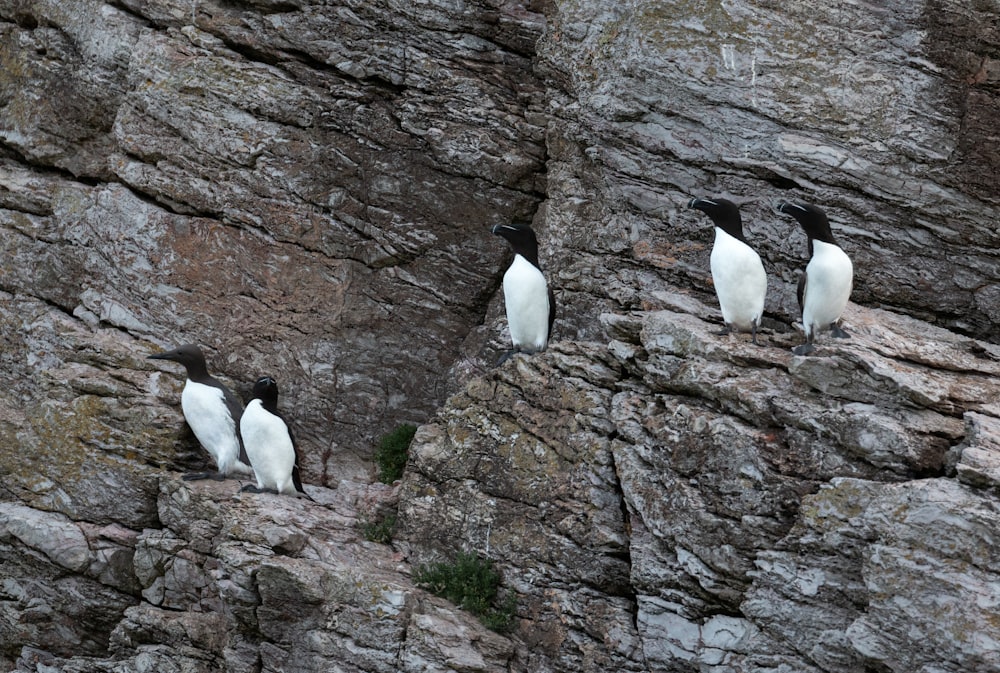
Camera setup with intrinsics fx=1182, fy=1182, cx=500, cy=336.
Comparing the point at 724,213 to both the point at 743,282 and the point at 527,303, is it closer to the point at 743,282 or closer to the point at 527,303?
the point at 743,282

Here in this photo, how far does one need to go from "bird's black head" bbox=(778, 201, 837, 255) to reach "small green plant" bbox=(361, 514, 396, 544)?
4884mm

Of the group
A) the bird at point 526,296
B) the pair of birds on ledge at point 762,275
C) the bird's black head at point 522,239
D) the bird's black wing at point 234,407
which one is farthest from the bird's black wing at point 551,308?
the bird's black wing at point 234,407

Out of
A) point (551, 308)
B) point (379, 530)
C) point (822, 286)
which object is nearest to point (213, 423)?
point (379, 530)

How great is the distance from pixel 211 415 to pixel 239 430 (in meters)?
0.32

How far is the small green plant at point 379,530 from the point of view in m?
11.8

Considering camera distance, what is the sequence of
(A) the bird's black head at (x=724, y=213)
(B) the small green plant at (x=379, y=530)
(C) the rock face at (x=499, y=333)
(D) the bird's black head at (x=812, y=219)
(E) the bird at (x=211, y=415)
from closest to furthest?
(C) the rock face at (x=499, y=333)
(D) the bird's black head at (x=812, y=219)
(A) the bird's black head at (x=724, y=213)
(B) the small green plant at (x=379, y=530)
(E) the bird at (x=211, y=415)

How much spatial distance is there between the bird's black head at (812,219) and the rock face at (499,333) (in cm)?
88

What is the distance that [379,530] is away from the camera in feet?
38.7

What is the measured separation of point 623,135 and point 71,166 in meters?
6.98

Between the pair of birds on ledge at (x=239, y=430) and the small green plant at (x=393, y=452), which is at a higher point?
the small green plant at (x=393, y=452)

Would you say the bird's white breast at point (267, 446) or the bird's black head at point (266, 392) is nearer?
the bird's white breast at point (267, 446)

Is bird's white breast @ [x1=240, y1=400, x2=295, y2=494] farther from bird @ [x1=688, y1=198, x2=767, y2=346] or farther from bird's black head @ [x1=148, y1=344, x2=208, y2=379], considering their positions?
bird @ [x1=688, y1=198, x2=767, y2=346]

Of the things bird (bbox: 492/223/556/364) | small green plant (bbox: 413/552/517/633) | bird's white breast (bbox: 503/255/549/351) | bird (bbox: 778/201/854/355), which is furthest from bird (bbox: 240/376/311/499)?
bird (bbox: 778/201/854/355)

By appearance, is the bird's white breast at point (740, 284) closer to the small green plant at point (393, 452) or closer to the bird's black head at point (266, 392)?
the small green plant at point (393, 452)
